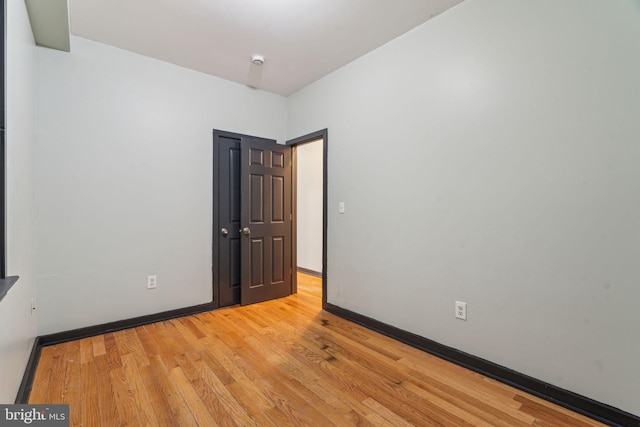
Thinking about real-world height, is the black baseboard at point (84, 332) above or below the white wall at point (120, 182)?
below

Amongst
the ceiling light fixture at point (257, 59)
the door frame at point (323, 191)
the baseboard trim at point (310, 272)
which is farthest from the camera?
the baseboard trim at point (310, 272)

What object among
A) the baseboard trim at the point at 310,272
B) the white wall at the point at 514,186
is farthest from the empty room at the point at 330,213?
the baseboard trim at the point at 310,272

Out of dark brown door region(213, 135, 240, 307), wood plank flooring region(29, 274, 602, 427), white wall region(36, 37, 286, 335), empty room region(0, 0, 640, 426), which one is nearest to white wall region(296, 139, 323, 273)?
empty room region(0, 0, 640, 426)

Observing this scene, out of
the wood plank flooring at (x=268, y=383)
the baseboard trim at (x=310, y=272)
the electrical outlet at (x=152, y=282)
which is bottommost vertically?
the wood plank flooring at (x=268, y=383)

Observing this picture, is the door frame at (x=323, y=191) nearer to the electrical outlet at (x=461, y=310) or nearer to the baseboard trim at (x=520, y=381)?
the baseboard trim at (x=520, y=381)

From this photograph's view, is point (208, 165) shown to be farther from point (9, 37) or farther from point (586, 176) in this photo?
point (586, 176)

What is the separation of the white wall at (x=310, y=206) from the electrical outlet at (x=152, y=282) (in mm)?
2632

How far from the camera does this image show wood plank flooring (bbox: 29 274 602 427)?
1.63 m

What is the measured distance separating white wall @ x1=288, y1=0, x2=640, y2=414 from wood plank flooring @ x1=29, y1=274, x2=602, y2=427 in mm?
332

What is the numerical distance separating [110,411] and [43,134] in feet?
7.38

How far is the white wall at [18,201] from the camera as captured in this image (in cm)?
150

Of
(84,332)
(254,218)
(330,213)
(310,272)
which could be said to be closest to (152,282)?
(84,332)

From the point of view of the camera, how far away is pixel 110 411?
5.45ft

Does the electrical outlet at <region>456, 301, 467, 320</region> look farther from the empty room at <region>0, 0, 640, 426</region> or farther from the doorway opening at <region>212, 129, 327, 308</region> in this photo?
the doorway opening at <region>212, 129, 327, 308</region>
